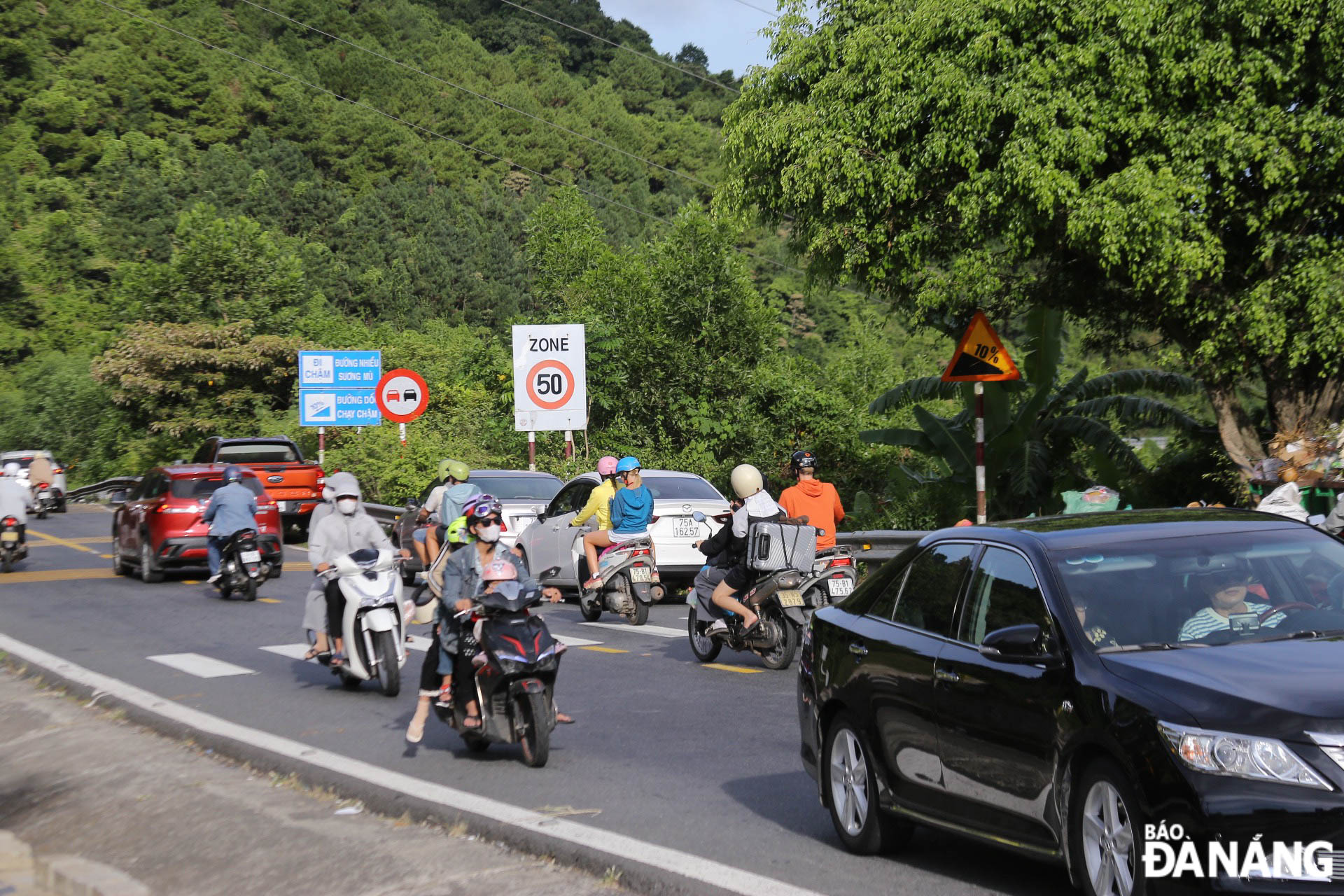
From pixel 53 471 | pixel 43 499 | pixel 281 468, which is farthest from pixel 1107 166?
pixel 53 471

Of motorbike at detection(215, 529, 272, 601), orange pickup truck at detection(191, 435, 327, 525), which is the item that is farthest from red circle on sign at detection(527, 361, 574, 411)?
orange pickup truck at detection(191, 435, 327, 525)

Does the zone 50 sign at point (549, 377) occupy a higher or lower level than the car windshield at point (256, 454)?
higher

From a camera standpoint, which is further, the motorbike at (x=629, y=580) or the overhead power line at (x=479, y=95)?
the overhead power line at (x=479, y=95)

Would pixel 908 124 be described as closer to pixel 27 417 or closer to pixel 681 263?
pixel 681 263

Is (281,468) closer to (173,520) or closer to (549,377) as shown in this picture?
(173,520)

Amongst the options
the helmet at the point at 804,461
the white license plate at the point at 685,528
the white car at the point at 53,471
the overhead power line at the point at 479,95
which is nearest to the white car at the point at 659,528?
the white license plate at the point at 685,528

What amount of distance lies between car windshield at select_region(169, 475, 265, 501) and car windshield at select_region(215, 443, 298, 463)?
6534mm

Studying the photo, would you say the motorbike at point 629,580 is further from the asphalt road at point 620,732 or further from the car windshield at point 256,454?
the car windshield at point 256,454

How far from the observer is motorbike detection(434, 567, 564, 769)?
8.59 m

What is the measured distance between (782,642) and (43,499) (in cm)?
3702

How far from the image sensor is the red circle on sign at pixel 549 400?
24.2 metres

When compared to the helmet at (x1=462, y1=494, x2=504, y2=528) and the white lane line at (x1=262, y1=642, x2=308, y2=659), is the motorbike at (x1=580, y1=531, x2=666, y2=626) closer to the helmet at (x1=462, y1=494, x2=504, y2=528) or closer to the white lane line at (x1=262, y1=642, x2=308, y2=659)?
the white lane line at (x1=262, y1=642, x2=308, y2=659)

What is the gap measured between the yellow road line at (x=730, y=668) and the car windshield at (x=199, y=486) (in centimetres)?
1205

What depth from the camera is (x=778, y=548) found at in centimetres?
1202
